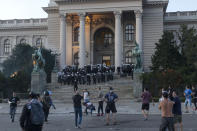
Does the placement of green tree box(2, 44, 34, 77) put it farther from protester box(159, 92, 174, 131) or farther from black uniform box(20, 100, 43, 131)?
black uniform box(20, 100, 43, 131)

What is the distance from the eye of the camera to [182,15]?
57.8m

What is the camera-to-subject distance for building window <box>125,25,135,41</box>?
54088mm

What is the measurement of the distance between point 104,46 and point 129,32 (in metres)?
5.38

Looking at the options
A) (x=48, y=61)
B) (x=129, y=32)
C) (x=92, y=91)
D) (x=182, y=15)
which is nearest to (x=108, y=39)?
(x=129, y=32)

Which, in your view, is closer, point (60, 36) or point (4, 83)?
point (4, 83)

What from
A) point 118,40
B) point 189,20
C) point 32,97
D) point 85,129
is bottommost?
point 85,129

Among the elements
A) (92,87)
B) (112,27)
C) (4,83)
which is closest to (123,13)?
(112,27)

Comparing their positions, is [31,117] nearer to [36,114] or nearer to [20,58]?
[36,114]

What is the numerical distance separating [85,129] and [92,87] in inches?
841

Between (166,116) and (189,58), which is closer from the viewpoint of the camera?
(166,116)


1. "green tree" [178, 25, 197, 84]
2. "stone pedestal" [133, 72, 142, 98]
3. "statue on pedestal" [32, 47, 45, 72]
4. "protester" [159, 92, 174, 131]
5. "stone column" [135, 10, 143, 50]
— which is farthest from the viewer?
"stone column" [135, 10, 143, 50]

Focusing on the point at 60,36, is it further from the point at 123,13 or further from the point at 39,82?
the point at 39,82

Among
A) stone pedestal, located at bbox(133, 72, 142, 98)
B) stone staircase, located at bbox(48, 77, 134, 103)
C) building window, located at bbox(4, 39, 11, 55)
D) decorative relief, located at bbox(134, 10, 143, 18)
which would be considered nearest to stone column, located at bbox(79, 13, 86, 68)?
decorative relief, located at bbox(134, 10, 143, 18)

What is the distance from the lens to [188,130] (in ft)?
44.3
